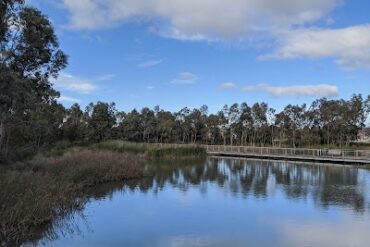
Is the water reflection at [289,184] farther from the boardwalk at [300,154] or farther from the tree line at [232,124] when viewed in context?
the tree line at [232,124]

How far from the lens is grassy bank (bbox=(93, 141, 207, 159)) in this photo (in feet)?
133

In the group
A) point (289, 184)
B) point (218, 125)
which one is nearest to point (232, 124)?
point (218, 125)

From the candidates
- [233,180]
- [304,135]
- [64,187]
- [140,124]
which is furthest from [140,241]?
[140,124]

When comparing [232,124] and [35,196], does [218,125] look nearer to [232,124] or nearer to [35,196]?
[232,124]

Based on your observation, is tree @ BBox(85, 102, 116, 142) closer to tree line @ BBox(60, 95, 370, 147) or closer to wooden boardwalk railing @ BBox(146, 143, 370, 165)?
tree line @ BBox(60, 95, 370, 147)

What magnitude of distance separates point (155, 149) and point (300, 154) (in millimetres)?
13941

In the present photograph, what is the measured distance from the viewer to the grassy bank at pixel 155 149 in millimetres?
40691

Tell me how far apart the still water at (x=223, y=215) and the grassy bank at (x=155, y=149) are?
15.8 meters

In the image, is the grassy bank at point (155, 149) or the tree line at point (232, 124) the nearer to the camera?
the grassy bank at point (155, 149)

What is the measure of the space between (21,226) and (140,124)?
62.7 m

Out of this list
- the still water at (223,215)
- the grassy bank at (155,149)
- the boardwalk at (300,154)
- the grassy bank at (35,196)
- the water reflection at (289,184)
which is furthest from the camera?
the grassy bank at (155,149)

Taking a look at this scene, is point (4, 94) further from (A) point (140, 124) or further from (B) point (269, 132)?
(A) point (140, 124)

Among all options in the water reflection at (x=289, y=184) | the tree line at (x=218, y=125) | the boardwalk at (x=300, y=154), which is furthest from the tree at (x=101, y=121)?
the water reflection at (x=289, y=184)

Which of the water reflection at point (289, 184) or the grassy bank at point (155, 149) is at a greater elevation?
the grassy bank at point (155, 149)
